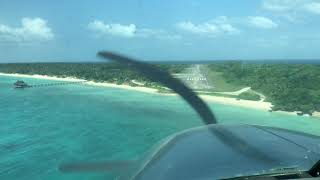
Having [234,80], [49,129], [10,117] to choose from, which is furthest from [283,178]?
[10,117]

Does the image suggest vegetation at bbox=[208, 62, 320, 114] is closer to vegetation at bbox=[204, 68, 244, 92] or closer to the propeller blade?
vegetation at bbox=[204, 68, 244, 92]

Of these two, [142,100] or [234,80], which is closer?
[234,80]

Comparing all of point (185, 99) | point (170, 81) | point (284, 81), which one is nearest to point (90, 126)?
point (284, 81)

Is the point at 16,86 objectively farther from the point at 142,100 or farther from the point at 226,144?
the point at 226,144

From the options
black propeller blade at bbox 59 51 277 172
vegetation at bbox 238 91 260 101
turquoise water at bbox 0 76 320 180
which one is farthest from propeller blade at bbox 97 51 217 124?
vegetation at bbox 238 91 260 101

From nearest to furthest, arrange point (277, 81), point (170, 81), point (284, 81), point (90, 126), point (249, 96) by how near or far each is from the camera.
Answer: point (170, 81) → point (277, 81) → point (249, 96) → point (284, 81) → point (90, 126)

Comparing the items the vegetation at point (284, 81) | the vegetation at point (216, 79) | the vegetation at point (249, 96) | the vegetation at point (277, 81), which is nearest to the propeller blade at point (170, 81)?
the vegetation at point (216, 79)

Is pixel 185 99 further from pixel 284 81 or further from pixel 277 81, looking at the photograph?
pixel 284 81
